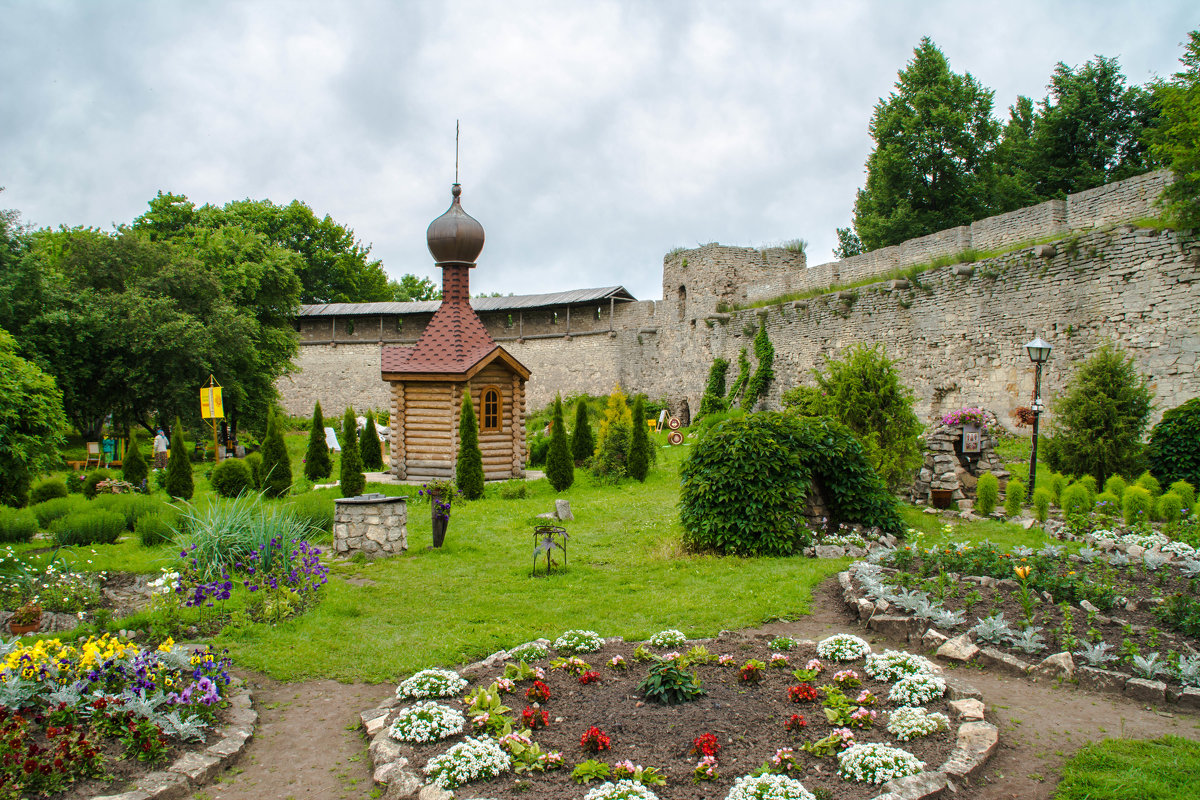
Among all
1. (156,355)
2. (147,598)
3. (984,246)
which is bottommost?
(147,598)

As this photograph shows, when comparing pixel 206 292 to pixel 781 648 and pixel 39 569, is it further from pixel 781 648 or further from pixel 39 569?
pixel 781 648

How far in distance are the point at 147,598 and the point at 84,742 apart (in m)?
3.90

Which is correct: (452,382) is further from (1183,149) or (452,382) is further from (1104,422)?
(1183,149)

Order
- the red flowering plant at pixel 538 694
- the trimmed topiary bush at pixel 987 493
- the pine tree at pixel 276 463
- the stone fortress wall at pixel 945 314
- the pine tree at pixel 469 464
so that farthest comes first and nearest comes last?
the pine tree at pixel 276 463 < the pine tree at pixel 469 464 < the stone fortress wall at pixel 945 314 < the trimmed topiary bush at pixel 987 493 < the red flowering plant at pixel 538 694

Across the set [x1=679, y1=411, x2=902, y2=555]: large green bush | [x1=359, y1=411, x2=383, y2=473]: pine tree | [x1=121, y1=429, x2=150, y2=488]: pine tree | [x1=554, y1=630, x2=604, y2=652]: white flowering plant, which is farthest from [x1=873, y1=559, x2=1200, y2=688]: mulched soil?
[x1=359, y1=411, x2=383, y2=473]: pine tree

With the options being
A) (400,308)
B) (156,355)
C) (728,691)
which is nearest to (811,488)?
(728,691)

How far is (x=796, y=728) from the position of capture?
4.01 meters

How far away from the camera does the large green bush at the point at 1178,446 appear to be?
9680mm

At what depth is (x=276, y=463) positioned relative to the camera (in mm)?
14266

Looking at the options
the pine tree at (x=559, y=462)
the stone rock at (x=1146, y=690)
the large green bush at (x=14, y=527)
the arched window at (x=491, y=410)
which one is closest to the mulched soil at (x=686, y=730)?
the stone rock at (x=1146, y=690)

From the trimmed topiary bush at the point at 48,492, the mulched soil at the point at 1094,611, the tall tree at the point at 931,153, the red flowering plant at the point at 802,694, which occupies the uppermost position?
the tall tree at the point at 931,153

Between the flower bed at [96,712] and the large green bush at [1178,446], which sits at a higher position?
the large green bush at [1178,446]

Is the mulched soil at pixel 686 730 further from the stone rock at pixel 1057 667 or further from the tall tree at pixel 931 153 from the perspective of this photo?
the tall tree at pixel 931 153

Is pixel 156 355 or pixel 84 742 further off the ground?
pixel 156 355
